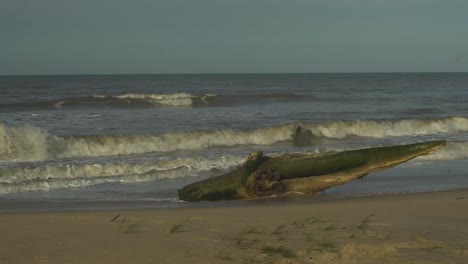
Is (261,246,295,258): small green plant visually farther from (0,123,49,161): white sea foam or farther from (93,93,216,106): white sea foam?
(93,93,216,106): white sea foam

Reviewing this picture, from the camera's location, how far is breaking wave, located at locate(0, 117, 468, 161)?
55.3ft

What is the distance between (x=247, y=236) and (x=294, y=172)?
4248mm

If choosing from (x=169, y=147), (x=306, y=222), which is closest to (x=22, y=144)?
(x=169, y=147)

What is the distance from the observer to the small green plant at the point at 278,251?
5176 mm

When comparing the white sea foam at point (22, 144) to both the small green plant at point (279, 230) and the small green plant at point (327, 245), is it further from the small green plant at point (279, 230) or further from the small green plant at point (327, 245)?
the small green plant at point (327, 245)

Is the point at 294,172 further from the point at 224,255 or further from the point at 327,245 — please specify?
the point at 224,255

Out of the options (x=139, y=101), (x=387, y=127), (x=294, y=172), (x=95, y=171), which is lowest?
(x=294, y=172)

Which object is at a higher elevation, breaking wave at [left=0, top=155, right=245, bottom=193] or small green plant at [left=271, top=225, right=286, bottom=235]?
breaking wave at [left=0, top=155, right=245, bottom=193]

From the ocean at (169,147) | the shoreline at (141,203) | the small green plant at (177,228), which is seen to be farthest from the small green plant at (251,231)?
the ocean at (169,147)

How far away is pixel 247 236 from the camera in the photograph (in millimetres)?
6020

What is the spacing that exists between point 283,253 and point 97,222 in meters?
2.51

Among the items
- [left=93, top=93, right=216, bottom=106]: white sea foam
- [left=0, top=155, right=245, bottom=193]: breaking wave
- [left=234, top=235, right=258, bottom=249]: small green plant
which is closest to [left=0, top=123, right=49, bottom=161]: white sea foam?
[left=0, top=155, right=245, bottom=193]: breaking wave

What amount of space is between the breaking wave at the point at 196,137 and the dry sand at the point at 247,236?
9279mm

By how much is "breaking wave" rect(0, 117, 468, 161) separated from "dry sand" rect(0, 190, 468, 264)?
30.4 feet
